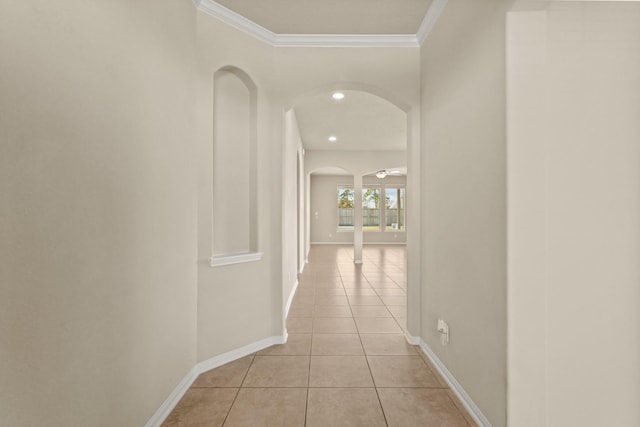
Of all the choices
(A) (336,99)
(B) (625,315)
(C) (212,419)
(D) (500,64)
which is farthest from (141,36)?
(A) (336,99)

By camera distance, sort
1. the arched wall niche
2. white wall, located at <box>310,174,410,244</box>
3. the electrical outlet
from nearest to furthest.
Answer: the electrical outlet
the arched wall niche
white wall, located at <box>310,174,410,244</box>

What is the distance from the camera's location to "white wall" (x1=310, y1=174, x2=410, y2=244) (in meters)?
11.9

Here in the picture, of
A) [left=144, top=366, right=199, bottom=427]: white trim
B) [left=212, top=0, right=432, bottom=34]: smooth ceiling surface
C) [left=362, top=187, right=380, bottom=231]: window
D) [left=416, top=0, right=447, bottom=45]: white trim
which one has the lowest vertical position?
[left=144, top=366, right=199, bottom=427]: white trim

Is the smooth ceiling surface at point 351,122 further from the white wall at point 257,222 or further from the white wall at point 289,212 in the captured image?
the white wall at point 257,222

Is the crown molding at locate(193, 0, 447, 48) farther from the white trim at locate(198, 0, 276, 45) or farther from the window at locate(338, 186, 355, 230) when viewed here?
the window at locate(338, 186, 355, 230)

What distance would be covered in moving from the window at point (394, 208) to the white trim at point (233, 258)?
33.0ft

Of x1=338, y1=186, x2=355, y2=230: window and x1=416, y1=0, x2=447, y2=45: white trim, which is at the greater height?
x1=416, y1=0, x2=447, y2=45: white trim

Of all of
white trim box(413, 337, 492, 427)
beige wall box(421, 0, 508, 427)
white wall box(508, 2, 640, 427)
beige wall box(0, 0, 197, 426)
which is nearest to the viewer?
beige wall box(0, 0, 197, 426)

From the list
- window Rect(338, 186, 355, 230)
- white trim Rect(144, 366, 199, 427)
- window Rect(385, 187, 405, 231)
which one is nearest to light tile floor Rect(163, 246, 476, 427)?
white trim Rect(144, 366, 199, 427)

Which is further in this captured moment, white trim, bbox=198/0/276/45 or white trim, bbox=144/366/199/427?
white trim, bbox=198/0/276/45

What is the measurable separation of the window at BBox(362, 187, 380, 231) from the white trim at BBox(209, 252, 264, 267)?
9.78m

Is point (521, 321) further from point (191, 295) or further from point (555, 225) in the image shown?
point (191, 295)

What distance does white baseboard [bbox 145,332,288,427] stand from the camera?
1768mm

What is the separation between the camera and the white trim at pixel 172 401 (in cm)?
172
